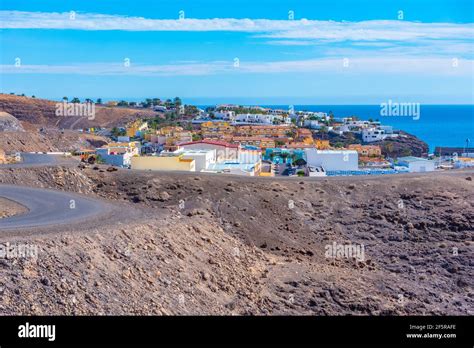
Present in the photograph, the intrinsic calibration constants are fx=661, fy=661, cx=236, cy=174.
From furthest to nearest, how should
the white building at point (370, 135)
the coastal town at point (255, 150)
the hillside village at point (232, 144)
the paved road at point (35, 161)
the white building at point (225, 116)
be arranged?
1. the white building at point (225, 116)
2. the white building at point (370, 135)
3. the hillside village at point (232, 144)
4. the coastal town at point (255, 150)
5. the paved road at point (35, 161)

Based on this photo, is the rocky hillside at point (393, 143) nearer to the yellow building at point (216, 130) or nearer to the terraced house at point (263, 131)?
the terraced house at point (263, 131)

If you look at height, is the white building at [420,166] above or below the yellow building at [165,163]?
below

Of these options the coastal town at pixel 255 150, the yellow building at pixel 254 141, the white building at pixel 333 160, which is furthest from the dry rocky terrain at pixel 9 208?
the yellow building at pixel 254 141

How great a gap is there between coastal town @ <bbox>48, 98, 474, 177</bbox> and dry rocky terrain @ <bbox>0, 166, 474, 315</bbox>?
7782mm

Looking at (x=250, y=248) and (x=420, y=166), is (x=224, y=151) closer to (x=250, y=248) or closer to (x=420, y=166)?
(x=420, y=166)

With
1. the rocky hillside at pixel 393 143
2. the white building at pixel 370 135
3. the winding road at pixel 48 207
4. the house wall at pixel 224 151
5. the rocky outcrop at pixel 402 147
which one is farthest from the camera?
the white building at pixel 370 135

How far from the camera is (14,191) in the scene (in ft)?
93.6

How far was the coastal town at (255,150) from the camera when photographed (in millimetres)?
41500

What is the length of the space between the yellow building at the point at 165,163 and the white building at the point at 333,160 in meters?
12.9
